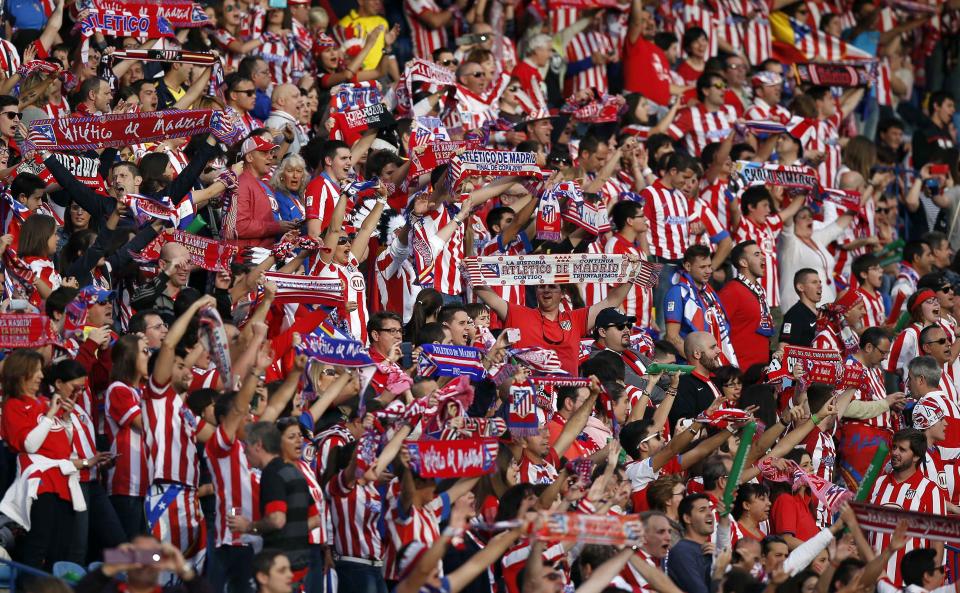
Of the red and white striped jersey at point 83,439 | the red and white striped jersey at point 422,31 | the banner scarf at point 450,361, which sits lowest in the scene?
the red and white striped jersey at point 83,439

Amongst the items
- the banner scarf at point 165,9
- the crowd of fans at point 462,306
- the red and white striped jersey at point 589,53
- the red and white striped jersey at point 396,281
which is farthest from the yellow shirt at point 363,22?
the red and white striped jersey at point 396,281

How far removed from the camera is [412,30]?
17609mm

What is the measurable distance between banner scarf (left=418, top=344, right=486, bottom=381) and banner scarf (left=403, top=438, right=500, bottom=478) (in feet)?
3.92

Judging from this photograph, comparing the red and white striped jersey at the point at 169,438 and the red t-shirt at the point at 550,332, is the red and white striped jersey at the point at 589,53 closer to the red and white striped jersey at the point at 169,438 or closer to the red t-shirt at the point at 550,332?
the red t-shirt at the point at 550,332

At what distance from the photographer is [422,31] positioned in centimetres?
1764

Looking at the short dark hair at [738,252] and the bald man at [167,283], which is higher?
the bald man at [167,283]

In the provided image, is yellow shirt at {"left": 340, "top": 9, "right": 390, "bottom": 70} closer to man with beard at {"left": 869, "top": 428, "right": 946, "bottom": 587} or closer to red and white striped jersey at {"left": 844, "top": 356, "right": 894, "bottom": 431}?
red and white striped jersey at {"left": 844, "top": 356, "right": 894, "bottom": 431}

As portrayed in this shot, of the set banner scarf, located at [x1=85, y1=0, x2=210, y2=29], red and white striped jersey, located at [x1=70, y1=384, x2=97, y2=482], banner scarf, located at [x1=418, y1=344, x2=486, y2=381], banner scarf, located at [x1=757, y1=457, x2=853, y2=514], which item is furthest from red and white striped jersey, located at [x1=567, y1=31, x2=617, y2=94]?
red and white striped jersey, located at [x1=70, y1=384, x2=97, y2=482]

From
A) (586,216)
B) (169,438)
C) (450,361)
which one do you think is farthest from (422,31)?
(169,438)

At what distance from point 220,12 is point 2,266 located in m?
5.02

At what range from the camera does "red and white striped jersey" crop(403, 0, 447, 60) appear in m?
17.5

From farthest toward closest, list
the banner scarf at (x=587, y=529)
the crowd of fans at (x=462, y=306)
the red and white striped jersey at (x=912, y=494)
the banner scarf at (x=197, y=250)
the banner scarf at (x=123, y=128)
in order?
1. the red and white striped jersey at (x=912, y=494)
2. the banner scarf at (x=123, y=128)
3. the banner scarf at (x=197, y=250)
4. the crowd of fans at (x=462, y=306)
5. the banner scarf at (x=587, y=529)

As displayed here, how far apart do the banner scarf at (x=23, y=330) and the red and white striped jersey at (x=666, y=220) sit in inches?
237

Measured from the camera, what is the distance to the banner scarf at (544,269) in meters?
12.2
